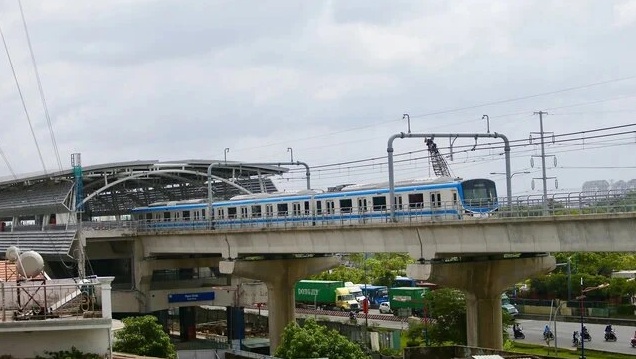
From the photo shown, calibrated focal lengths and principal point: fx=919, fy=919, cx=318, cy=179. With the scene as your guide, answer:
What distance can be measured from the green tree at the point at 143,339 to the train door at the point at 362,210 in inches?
452

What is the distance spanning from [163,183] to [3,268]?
49.2m

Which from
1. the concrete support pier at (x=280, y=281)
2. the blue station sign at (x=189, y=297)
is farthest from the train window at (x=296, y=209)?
the blue station sign at (x=189, y=297)

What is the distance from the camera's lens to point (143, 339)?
4494 centimetres

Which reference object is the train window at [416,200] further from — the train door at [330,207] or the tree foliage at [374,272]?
the tree foliage at [374,272]

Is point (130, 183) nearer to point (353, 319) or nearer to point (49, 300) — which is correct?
point (353, 319)

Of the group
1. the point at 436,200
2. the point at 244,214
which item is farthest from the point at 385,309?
the point at 436,200

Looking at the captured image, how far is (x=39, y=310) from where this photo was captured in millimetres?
19406

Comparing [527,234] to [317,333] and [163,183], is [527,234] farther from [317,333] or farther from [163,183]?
[163,183]

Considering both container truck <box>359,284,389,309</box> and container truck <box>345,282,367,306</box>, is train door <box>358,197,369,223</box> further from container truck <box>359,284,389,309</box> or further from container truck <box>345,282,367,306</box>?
container truck <box>359,284,389,309</box>

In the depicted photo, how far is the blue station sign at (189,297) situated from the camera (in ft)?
216

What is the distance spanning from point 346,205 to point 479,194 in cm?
897

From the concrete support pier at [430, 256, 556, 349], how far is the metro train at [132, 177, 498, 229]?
3443 mm

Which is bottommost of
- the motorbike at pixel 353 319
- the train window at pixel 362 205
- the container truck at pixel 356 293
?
the motorbike at pixel 353 319

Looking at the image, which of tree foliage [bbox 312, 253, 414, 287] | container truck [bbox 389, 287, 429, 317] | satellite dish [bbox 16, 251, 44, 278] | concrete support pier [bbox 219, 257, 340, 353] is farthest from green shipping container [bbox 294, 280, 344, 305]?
satellite dish [bbox 16, 251, 44, 278]
